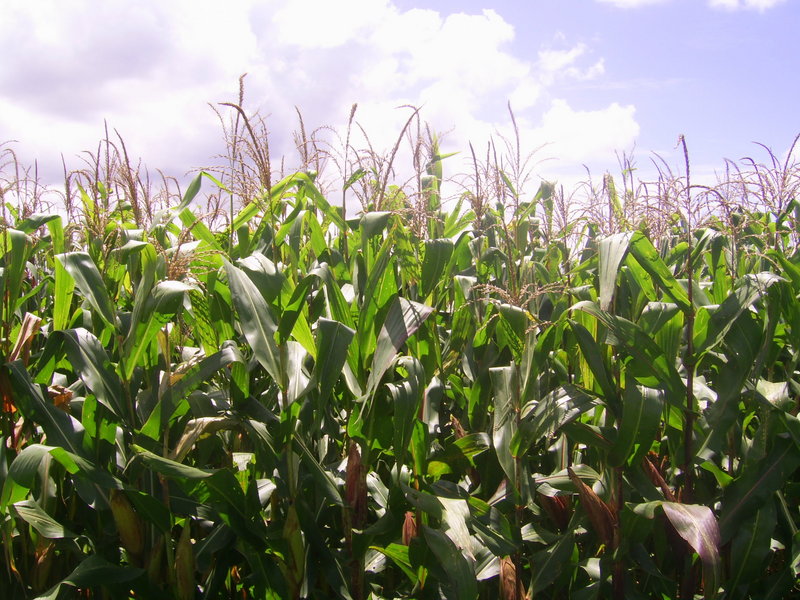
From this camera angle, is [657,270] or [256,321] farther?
[657,270]

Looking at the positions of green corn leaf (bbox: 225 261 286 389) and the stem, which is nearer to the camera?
green corn leaf (bbox: 225 261 286 389)

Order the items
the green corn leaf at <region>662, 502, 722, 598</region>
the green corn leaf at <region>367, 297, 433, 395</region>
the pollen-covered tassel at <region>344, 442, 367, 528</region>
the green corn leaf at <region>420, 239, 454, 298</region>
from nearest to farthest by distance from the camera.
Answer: the green corn leaf at <region>662, 502, 722, 598</region> < the green corn leaf at <region>367, 297, 433, 395</region> < the pollen-covered tassel at <region>344, 442, 367, 528</region> < the green corn leaf at <region>420, 239, 454, 298</region>

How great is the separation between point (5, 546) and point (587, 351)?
192 cm

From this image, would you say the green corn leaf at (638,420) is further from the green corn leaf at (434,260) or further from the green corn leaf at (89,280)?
the green corn leaf at (89,280)

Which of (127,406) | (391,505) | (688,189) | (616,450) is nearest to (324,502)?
(391,505)

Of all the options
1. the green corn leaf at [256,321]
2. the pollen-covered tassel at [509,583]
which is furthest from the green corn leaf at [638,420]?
the green corn leaf at [256,321]

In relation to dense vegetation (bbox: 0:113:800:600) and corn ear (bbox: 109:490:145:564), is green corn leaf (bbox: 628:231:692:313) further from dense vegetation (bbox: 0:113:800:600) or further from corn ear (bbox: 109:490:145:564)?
corn ear (bbox: 109:490:145:564)

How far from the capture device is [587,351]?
1923mm

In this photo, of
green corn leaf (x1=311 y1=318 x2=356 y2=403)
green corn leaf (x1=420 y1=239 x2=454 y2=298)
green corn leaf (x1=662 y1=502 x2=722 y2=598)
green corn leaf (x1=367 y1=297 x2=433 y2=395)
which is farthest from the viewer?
green corn leaf (x1=420 y1=239 x2=454 y2=298)

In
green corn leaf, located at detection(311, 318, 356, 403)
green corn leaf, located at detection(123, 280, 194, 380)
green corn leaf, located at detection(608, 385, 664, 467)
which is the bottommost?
green corn leaf, located at detection(608, 385, 664, 467)

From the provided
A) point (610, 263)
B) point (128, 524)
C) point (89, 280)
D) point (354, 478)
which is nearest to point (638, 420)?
point (610, 263)

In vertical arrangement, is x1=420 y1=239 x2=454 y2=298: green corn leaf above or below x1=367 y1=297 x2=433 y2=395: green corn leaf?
above

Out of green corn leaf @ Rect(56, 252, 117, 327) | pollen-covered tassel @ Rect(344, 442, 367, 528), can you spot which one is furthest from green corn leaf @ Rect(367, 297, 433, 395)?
green corn leaf @ Rect(56, 252, 117, 327)

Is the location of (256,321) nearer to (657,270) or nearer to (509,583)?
(509,583)
